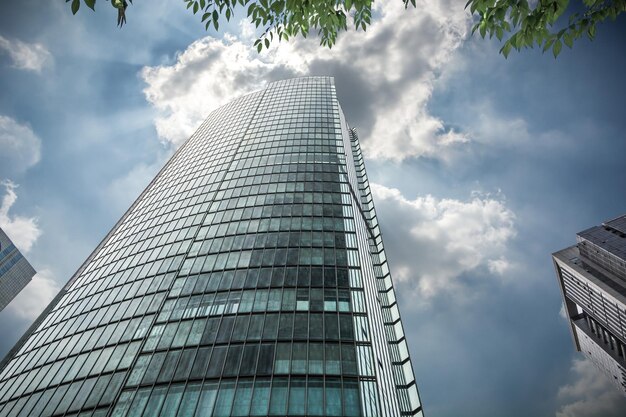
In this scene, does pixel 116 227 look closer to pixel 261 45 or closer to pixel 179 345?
pixel 179 345

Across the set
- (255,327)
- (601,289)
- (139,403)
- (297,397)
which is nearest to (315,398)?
(297,397)

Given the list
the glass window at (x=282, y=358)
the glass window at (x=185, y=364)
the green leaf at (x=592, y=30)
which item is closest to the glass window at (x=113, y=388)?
the glass window at (x=185, y=364)

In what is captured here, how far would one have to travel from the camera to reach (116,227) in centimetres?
5816

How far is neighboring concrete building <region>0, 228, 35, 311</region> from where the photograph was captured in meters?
122

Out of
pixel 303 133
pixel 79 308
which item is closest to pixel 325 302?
pixel 79 308

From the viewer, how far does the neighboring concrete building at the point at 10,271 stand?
121688 mm

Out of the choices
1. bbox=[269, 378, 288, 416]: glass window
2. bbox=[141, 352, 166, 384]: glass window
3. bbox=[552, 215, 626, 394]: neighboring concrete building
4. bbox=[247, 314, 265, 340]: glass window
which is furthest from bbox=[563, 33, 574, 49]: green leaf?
bbox=[552, 215, 626, 394]: neighboring concrete building

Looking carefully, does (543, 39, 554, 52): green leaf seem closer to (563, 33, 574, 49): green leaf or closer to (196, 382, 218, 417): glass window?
(563, 33, 574, 49): green leaf

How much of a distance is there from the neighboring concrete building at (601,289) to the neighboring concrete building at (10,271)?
662ft

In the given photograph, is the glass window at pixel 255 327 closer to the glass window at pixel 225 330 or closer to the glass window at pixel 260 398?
the glass window at pixel 225 330

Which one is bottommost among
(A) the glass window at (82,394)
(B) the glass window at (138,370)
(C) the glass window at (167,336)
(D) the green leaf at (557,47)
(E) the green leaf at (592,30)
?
(D) the green leaf at (557,47)

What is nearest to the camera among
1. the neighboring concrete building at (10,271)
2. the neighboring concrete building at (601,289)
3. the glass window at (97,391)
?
the glass window at (97,391)

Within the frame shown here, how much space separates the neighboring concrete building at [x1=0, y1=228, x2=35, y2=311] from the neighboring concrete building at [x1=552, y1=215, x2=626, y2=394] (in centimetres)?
20175

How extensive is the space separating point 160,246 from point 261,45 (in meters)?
40.1
